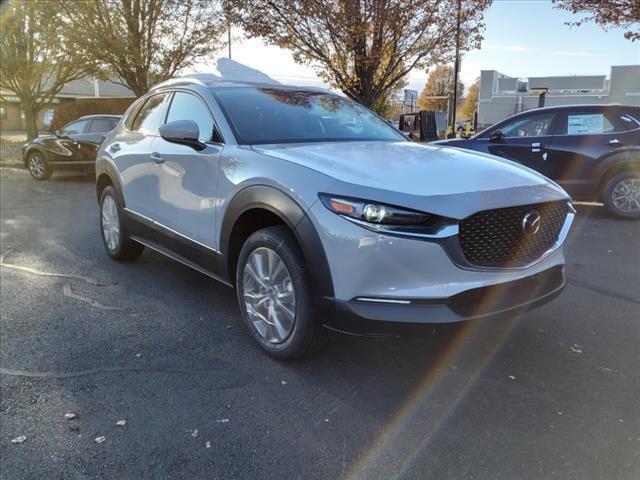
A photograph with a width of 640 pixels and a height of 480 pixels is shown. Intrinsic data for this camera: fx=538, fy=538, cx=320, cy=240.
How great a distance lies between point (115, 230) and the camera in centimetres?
544

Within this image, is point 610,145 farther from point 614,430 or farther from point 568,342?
point 614,430

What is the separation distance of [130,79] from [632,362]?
17452 millimetres

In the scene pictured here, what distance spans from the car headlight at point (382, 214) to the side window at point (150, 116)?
2.65 meters

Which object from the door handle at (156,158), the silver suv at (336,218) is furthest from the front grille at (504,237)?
the door handle at (156,158)

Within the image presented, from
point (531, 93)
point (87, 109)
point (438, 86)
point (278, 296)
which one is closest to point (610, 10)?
point (278, 296)

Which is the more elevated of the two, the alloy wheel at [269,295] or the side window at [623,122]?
the side window at [623,122]

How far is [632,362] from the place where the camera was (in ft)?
10.9

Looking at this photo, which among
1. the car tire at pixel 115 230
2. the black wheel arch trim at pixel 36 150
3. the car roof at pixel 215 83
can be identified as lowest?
the car tire at pixel 115 230

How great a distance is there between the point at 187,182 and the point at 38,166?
11.1 m

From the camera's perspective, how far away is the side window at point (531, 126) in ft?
27.1

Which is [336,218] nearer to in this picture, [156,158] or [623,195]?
[156,158]

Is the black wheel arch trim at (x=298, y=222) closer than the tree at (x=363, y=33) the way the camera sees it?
Yes

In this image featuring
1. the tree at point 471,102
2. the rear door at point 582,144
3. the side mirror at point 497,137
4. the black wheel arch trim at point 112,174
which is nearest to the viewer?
the black wheel arch trim at point 112,174

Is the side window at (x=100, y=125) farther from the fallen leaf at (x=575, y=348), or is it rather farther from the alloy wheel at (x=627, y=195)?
the fallen leaf at (x=575, y=348)
